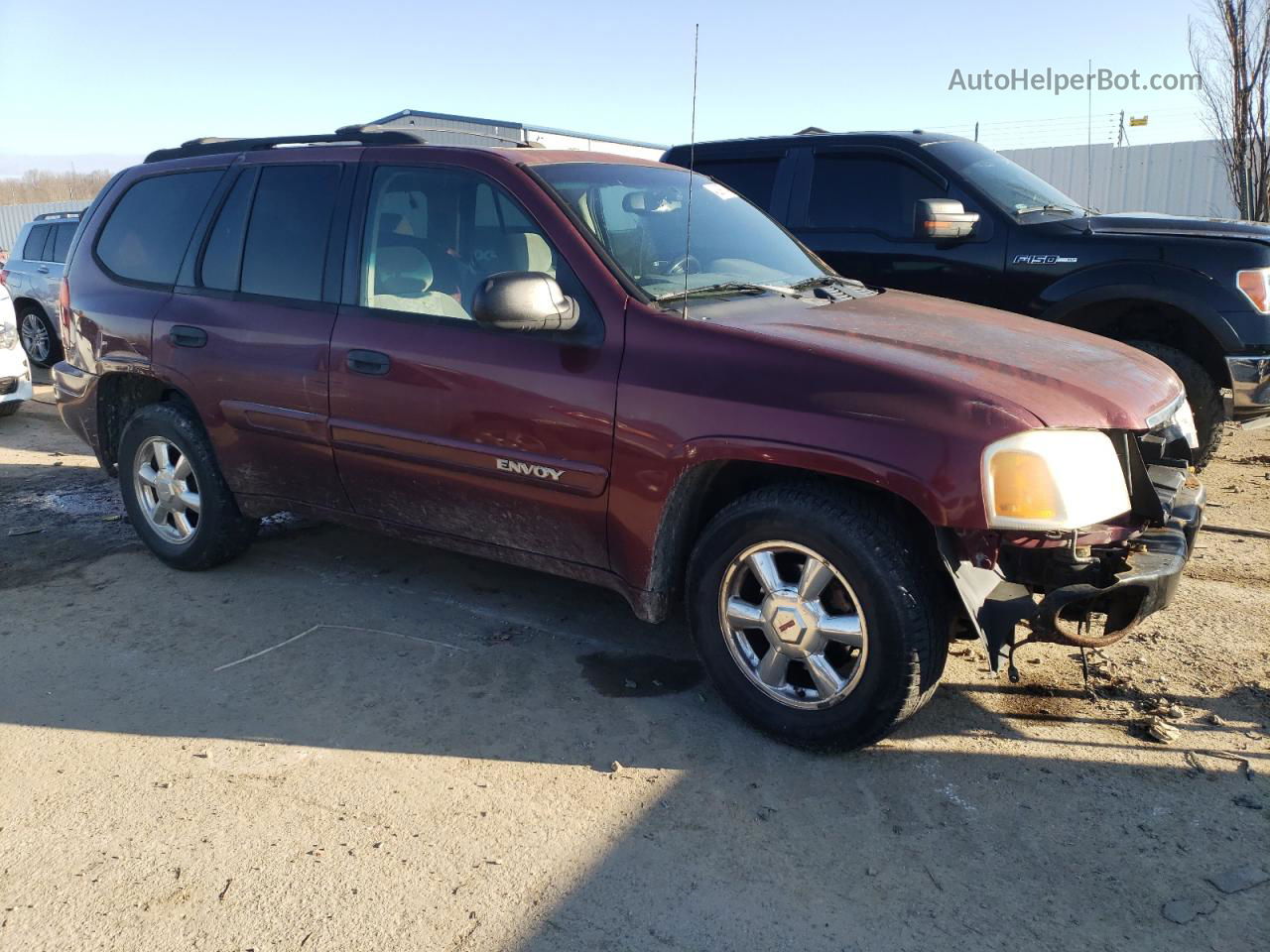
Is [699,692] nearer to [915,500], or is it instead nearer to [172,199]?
[915,500]

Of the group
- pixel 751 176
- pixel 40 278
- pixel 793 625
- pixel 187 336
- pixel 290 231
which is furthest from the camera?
pixel 40 278

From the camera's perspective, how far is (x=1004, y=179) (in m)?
6.74

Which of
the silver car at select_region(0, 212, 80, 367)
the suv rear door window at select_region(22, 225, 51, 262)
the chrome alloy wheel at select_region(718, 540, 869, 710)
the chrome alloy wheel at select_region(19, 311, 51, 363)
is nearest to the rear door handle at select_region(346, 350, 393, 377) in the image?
the chrome alloy wheel at select_region(718, 540, 869, 710)

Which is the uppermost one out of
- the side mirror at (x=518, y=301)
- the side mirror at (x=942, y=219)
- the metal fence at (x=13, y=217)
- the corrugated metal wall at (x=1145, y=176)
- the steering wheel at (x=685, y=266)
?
the metal fence at (x=13, y=217)

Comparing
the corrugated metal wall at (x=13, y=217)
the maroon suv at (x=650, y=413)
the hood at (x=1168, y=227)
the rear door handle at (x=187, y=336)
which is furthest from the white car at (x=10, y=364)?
the corrugated metal wall at (x=13, y=217)

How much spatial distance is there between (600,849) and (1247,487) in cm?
503

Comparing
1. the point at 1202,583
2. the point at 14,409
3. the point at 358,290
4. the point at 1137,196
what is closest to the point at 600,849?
the point at 358,290

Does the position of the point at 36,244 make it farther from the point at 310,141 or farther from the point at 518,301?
the point at 518,301

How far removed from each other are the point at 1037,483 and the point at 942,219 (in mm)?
3624

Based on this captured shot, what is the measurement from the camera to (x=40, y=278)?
11812mm

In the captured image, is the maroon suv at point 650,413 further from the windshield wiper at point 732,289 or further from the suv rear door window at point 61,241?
the suv rear door window at point 61,241

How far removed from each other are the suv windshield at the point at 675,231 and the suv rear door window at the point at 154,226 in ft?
6.33

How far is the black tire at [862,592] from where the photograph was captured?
118 inches

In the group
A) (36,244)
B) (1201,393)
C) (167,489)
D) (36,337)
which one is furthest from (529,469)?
(36,244)
